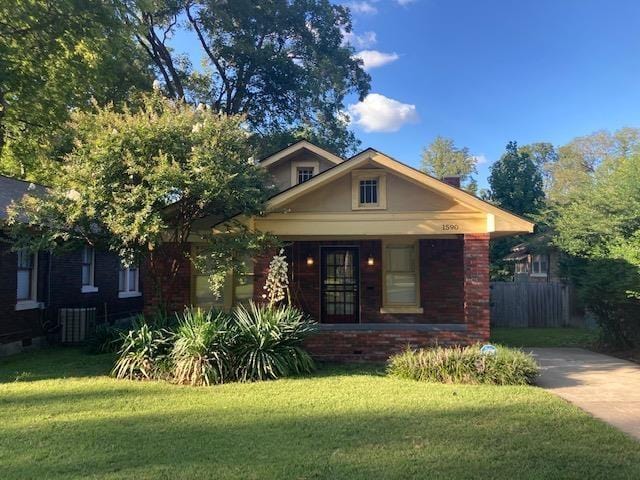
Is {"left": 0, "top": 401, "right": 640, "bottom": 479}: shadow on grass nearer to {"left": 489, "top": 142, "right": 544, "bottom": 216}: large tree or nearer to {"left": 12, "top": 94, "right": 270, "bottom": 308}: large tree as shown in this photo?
{"left": 12, "top": 94, "right": 270, "bottom": 308}: large tree

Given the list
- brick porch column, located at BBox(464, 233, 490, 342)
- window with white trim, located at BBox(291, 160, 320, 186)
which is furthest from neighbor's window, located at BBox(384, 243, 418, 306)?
window with white trim, located at BBox(291, 160, 320, 186)

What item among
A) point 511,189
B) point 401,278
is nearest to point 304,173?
point 401,278

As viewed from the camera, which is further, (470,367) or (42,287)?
(42,287)

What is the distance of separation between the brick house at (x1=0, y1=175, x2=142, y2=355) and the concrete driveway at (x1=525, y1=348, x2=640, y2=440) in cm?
975

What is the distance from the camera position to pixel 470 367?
348 inches

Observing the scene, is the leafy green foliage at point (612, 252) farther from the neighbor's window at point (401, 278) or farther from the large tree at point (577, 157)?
the large tree at point (577, 157)

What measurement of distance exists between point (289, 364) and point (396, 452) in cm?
426

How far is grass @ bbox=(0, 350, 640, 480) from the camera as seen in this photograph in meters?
4.86

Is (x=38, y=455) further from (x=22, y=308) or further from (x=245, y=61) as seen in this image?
(x=245, y=61)

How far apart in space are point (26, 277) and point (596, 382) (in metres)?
12.4

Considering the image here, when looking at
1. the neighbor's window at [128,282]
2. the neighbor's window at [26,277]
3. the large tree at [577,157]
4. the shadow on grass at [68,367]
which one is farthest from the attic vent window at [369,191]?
the large tree at [577,157]

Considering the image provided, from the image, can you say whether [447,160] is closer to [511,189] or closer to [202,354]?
[511,189]

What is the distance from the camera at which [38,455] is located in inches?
207

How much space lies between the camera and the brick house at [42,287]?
1154 cm
